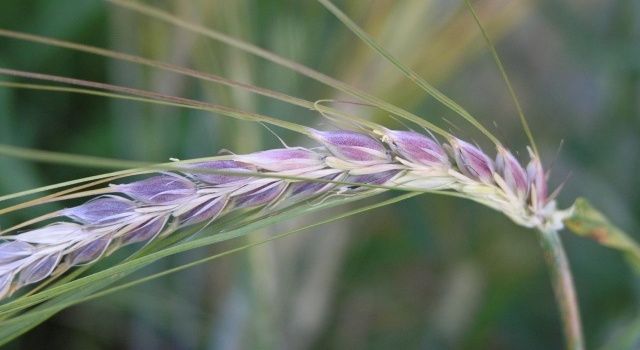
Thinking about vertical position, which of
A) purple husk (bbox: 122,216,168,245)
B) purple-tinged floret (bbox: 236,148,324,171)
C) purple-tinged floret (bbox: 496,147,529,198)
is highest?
purple-tinged floret (bbox: 496,147,529,198)

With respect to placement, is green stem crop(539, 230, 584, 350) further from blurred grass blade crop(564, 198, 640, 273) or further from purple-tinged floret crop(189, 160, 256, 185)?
purple-tinged floret crop(189, 160, 256, 185)

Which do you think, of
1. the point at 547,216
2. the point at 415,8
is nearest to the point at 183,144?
the point at 415,8

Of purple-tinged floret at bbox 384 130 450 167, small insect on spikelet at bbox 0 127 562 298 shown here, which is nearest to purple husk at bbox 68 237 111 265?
small insect on spikelet at bbox 0 127 562 298

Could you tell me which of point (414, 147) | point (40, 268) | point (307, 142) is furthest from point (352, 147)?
point (307, 142)

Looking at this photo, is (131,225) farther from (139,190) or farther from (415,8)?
(415,8)

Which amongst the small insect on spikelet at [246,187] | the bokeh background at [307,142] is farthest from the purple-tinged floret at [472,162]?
the bokeh background at [307,142]
